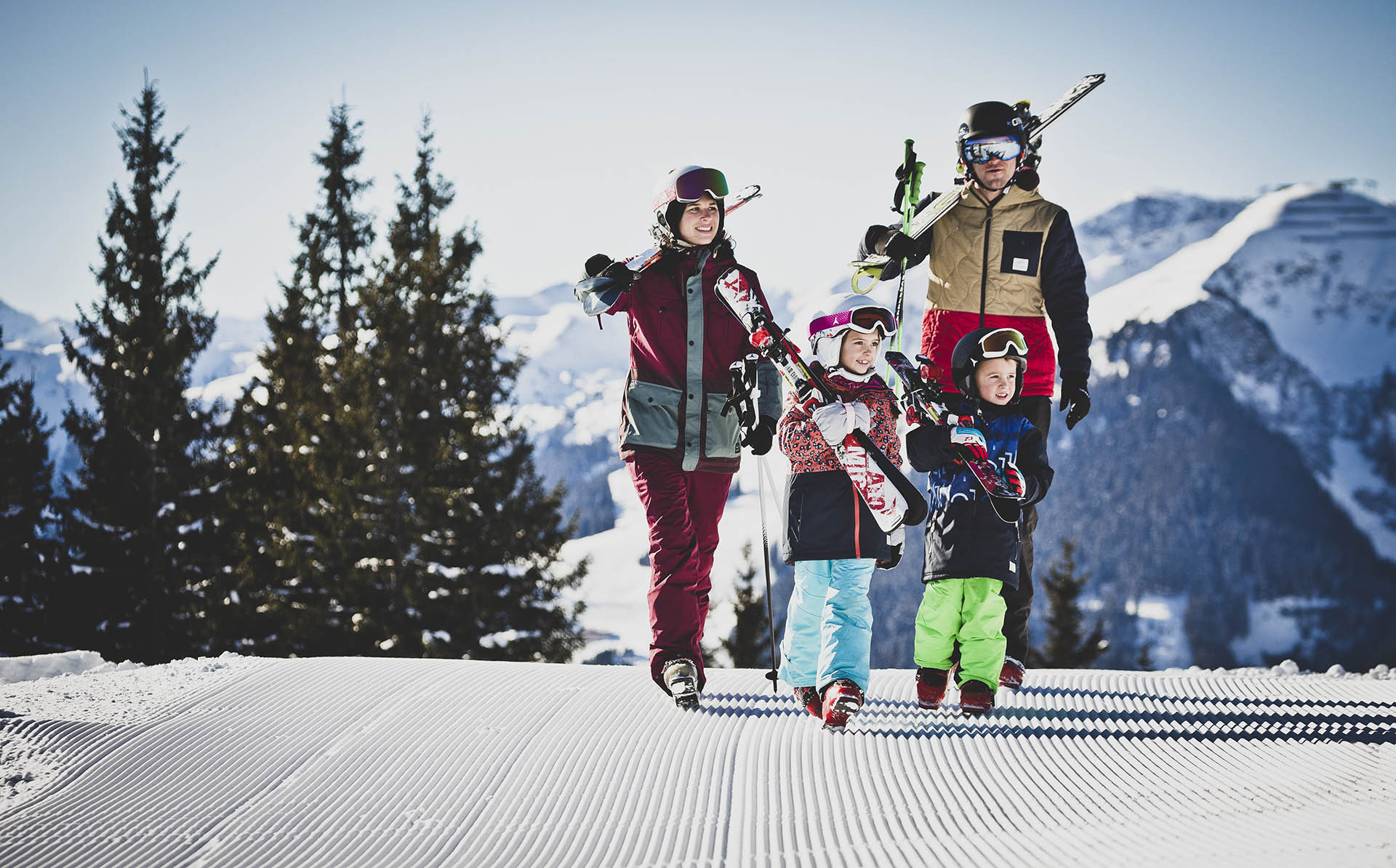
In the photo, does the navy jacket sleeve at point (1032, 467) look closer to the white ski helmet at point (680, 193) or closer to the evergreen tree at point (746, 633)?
the white ski helmet at point (680, 193)

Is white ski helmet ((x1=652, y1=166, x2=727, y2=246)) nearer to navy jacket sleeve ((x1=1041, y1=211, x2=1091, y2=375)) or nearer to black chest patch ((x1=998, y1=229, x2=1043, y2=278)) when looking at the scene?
black chest patch ((x1=998, y1=229, x2=1043, y2=278))

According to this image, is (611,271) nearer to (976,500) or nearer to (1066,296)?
(976,500)

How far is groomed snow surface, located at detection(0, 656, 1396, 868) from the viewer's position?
2338mm

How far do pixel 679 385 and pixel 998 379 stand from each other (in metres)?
1.40

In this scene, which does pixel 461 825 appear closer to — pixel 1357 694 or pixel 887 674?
pixel 887 674

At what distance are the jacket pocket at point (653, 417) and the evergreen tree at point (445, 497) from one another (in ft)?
35.5

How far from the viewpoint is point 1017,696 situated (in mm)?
3945

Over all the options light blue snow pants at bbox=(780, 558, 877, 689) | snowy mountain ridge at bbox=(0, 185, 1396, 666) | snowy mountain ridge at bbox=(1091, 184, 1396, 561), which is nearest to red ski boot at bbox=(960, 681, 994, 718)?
light blue snow pants at bbox=(780, 558, 877, 689)

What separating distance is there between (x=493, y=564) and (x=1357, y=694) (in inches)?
513

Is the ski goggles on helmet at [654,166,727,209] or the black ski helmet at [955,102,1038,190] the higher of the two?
the black ski helmet at [955,102,1038,190]

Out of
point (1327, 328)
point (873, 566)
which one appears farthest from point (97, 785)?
point (1327, 328)

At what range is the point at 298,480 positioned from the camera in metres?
16.8

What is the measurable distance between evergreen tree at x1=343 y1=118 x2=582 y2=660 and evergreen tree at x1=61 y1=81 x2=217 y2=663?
473 cm

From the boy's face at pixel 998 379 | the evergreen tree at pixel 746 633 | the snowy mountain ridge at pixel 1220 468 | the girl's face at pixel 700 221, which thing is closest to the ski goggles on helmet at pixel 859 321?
the boy's face at pixel 998 379
